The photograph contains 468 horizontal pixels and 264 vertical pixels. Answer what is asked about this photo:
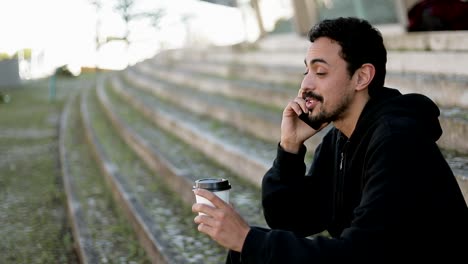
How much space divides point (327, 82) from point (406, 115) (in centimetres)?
31

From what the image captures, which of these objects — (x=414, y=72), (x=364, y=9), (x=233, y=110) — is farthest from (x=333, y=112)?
(x=364, y=9)

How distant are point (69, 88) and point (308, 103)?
2019cm

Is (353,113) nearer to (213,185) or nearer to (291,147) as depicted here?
(291,147)

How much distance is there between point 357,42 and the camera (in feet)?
7.18

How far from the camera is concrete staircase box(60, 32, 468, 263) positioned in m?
4.43

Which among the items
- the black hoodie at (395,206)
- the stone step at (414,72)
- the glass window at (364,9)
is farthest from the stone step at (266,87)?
the black hoodie at (395,206)

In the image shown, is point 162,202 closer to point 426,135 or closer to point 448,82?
point 448,82

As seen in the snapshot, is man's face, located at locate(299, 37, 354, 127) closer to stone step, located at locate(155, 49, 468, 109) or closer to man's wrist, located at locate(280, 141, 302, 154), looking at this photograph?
man's wrist, located at locate(280, 141, 302, 154)

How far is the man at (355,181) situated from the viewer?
186cm

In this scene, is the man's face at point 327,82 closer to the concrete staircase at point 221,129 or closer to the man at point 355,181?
the man at point 355,181

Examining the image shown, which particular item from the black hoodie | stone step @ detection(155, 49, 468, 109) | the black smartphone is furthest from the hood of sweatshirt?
stone step @ detection(155, 49, 468, 109)

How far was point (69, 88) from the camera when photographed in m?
21.7

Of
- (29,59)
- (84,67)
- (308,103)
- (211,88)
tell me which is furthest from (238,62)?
(84,67)

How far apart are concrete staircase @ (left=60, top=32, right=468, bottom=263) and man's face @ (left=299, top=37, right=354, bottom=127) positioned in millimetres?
1241
